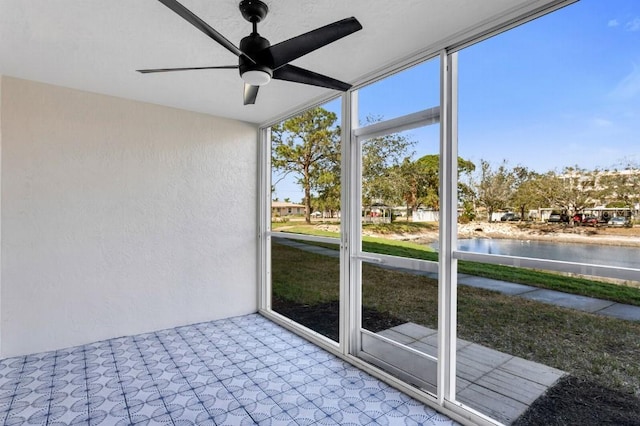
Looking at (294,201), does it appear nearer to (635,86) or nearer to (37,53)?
(37,53)

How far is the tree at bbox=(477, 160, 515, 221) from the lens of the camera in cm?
204

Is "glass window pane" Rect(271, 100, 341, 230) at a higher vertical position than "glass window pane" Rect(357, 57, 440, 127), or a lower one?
lower

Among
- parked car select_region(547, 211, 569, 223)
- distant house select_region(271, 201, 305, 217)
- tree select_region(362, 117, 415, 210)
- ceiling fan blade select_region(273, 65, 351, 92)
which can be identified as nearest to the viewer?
parked car select_region(547, 211, 569, 223)

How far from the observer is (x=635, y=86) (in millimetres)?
1543

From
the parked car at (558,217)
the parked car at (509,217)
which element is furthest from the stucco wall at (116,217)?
the parked car at (558,217)

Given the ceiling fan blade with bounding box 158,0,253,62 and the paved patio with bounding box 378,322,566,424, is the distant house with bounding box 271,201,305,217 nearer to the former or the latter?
the paved patio with bounding box 378,322,566,424

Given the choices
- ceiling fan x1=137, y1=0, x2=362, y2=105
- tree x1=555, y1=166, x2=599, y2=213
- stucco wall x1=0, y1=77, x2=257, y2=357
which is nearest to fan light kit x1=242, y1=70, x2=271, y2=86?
ceiling fan x1=137, y1=0, x2=362, y2=105

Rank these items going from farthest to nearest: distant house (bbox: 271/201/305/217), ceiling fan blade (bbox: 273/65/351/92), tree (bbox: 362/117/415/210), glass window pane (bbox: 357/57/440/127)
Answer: distant house (bbox: 271/201/305/217) → tree (bbox: 362/117/415/210) → glass window pane (bbox: 357/57/440/127) → ceiling fan blade (bbox: 273/65/351/92)

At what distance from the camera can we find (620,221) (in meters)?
1.65

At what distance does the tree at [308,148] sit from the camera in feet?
10.9

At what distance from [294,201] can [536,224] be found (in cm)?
245

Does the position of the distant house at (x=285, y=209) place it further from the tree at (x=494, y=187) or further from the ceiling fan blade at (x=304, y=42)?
the ceiling fan blade at (x=304, y=42)

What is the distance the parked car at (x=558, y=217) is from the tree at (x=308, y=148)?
1750mm

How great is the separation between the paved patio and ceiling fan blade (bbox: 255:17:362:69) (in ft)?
6.52
